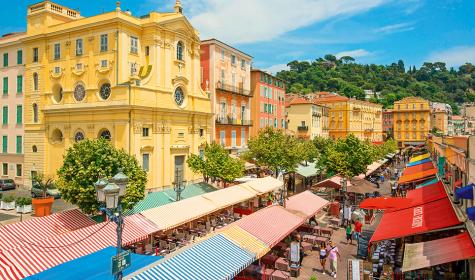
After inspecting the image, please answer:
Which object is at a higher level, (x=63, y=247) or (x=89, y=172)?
(x=89, y=172)

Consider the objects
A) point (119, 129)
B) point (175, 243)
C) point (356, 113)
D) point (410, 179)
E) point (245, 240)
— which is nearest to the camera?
point (245, 240)

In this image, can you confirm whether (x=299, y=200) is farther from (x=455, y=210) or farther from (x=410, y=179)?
(x=410, y=179)

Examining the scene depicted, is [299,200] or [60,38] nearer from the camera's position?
[299,200]

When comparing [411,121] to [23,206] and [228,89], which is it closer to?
[228,89]

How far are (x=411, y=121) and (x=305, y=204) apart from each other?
93.4 metres

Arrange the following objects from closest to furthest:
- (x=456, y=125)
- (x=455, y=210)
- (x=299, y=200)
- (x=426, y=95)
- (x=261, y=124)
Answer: (x=455, y=210) < (x=299, y=200) < (x=261, y=124) < (x=456, y=125) < (x=426, y=95)

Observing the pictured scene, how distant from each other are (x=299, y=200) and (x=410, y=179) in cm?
1457

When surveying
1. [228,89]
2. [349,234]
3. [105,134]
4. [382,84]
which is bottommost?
[349,234]

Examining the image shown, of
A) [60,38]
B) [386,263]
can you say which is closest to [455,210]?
[386,263]

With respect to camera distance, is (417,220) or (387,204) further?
Answer: (387,204)

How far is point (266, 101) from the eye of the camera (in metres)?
53.8

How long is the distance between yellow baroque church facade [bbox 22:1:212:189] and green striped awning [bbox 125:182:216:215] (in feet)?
7.90

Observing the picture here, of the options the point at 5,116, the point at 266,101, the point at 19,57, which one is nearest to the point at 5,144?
the point at 5,116

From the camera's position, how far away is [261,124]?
2066 inches
